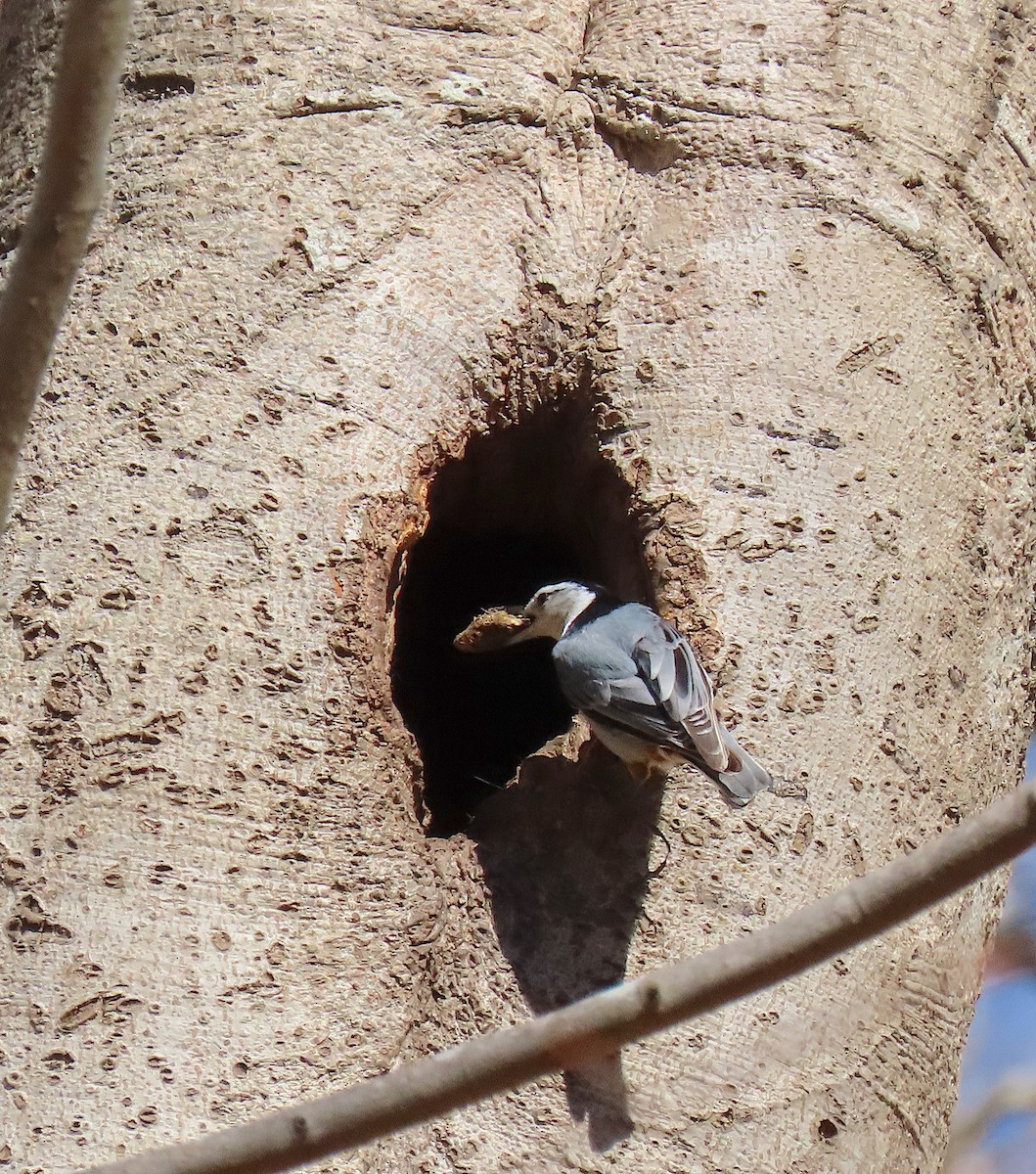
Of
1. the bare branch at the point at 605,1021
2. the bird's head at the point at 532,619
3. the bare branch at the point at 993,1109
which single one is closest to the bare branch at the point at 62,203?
the bare branch at the point at 605,1021

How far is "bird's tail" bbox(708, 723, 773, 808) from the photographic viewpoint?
1.75 meters

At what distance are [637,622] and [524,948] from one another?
48cm

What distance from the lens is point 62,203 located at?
3.08ft

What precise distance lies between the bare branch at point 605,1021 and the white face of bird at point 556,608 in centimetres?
150

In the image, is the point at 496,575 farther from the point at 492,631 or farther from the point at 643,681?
the point at 643,681

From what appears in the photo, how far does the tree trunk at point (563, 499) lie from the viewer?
1654mm

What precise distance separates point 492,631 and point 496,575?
10.1 inches

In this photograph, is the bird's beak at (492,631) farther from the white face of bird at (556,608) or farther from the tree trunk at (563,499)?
the tree trunk at (563,499)

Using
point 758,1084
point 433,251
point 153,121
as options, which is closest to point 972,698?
point 758,1084

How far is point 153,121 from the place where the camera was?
2094mm

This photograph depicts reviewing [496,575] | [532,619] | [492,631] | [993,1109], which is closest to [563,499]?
[532,619]

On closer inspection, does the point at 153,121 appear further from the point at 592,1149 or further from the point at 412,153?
the point at 592,1149

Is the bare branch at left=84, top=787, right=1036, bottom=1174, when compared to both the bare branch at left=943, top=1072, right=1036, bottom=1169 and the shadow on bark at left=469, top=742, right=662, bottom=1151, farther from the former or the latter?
the bare branch at left=943, top=1072, right=1036, bottom=1169

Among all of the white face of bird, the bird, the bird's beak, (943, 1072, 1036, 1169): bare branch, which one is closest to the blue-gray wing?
the bird
